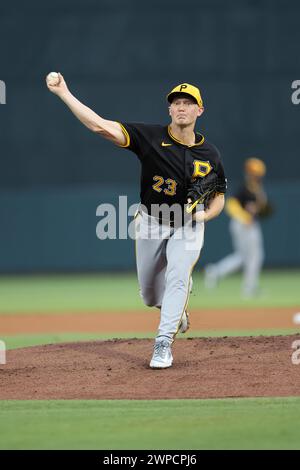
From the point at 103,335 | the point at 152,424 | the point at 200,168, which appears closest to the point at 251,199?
the point at 103,335

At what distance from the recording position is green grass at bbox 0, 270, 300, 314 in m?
12.6

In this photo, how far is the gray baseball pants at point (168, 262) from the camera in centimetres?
626

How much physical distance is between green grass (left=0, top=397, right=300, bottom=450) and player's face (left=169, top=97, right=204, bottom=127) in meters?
1.95

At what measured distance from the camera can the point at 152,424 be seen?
4.77 metres

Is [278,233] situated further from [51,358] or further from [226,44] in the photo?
[51,358]

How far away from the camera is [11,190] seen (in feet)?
58.1

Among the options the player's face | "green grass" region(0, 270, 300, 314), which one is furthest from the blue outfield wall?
the player's face

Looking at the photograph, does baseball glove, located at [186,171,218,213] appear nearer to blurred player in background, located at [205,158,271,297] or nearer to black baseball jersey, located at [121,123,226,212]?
black baseball jersey, located at [121,123,226,212]

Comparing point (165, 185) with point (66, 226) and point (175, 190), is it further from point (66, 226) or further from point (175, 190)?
point (66, 226)

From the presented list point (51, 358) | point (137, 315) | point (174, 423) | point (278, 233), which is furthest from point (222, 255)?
point (174, 423)

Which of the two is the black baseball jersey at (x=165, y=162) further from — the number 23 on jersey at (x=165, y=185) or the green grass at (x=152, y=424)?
the green grass at (x=152, y=424)

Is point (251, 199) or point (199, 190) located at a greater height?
point (251, 199)

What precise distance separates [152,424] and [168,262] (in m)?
1.77

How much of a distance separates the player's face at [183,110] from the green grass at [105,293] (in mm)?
6226
